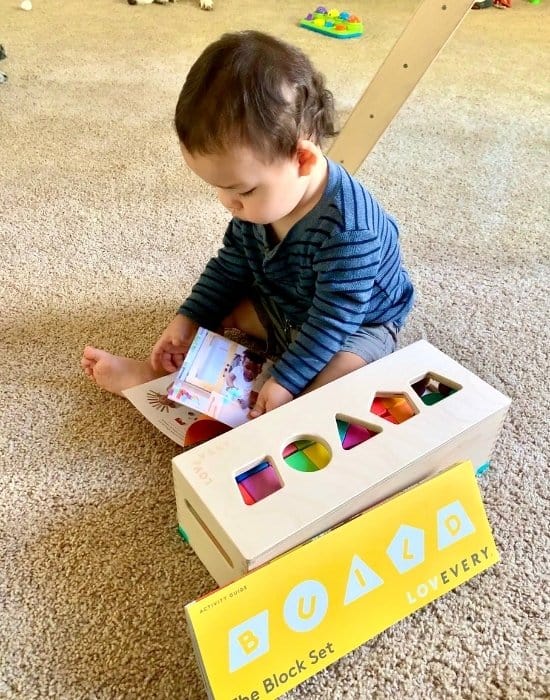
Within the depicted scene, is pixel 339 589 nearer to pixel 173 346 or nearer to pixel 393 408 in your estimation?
pixel 393 408

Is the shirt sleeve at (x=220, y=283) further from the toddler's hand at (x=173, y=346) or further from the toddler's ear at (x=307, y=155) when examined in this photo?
the toddler's ear at (x=307, y=155)

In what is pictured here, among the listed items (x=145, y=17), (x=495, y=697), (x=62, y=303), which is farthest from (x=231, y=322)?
(x=145, y=17)

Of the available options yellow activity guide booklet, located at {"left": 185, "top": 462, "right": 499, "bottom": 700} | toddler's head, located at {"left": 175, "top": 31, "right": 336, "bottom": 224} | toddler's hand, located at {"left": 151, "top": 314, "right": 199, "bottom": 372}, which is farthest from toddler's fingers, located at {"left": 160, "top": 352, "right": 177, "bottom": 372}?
yellow activity guide booklet, located at {"left": 185, "top": 462, "right": 499, "bottom": 700}

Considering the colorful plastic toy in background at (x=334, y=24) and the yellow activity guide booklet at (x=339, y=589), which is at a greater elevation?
the colorful plastic toy in background at (x=334, y=24)

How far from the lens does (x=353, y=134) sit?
1.01 metres

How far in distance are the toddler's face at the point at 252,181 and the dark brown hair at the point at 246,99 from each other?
0.4 inches

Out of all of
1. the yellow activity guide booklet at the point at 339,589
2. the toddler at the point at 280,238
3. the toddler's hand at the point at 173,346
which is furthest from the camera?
the toddler's hand at the point at 173,346

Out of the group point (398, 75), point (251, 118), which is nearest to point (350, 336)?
point (251, 118)

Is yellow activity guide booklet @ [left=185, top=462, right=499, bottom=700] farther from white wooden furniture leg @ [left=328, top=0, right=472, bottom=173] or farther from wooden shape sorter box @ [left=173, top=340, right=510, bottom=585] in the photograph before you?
white wooden furniture leg @ [left=328, top=0, right=472, bottom=173]

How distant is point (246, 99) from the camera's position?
61cm

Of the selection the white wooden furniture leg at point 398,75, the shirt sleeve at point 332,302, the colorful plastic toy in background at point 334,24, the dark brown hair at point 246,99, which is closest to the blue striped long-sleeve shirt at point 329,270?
the shirt sleeve at point 332,302

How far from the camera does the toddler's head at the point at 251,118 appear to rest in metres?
0.61

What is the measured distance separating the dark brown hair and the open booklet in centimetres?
25

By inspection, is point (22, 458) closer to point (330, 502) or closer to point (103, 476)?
point (103, 476)
